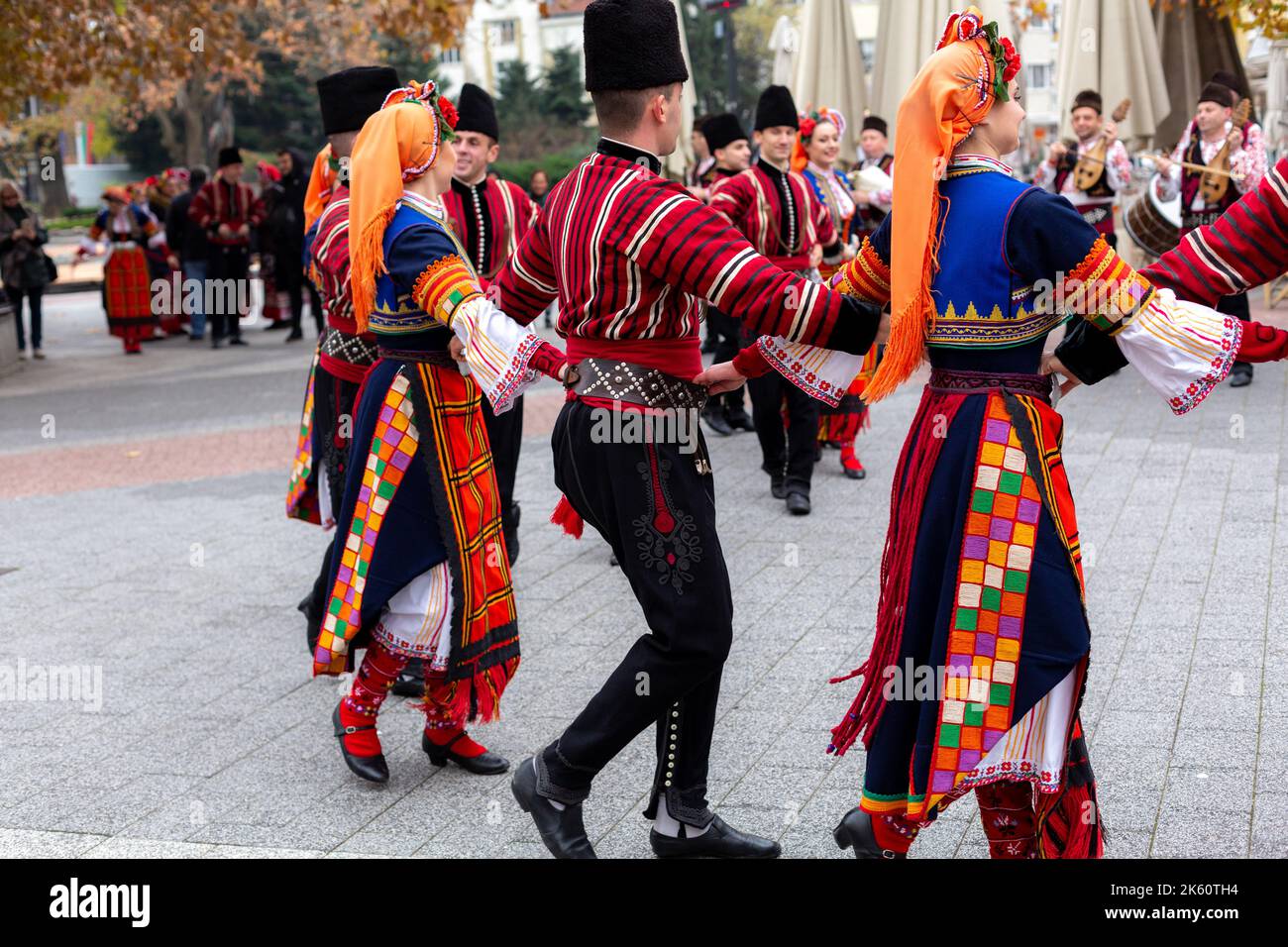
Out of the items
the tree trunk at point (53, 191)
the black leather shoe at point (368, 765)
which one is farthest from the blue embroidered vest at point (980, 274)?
the tree trunk at point (53, 191)

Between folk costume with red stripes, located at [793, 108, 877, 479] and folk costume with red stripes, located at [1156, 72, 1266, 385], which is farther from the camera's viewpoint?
folk costume with red stripes, located at [1156, 72, 1266, 385]

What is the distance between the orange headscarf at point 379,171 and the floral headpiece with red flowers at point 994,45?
1.58m

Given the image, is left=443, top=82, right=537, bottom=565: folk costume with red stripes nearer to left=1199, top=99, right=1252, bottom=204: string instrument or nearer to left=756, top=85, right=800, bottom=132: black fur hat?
left=756, top=85, right=800, bottom=132: black fur hat

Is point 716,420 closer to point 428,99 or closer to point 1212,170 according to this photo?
point 1212,170

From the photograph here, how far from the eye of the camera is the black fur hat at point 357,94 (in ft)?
16.5

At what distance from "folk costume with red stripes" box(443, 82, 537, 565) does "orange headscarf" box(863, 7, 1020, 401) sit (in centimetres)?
288

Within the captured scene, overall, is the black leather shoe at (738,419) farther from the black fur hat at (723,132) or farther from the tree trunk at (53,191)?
the tree trunk at (53,191)

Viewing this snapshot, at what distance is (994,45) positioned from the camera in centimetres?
322

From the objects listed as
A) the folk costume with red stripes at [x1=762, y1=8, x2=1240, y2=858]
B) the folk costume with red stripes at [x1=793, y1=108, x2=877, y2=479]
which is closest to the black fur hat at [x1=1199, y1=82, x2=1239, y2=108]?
the folk costume with red stripes at [x1=793, y1=108, x2=877, y2=479]

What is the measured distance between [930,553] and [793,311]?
24.0 inches

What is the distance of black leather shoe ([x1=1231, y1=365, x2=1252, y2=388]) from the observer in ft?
33.0

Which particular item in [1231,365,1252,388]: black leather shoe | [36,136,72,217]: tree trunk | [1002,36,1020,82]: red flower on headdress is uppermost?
[1002,36,1020,82]: red flower on headdress

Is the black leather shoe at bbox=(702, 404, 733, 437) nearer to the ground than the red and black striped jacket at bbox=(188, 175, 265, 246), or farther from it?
nearer to the ground

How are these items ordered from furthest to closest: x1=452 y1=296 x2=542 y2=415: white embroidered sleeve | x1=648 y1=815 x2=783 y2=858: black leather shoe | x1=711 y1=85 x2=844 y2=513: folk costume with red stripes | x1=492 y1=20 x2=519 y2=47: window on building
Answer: x1=492 y1=20 x2=519 y2=47: window on building
x1=711 y1=85 x2=844 y2=513: folk costume with red stripes
x1=648 y1=815 x2=783 y2=858: black leather shoe
x1=452 y1=296 x2=542 y2=415: white embroidered sleeve
